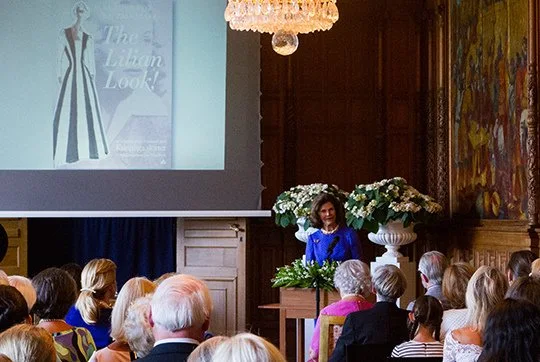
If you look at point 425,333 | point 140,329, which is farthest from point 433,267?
point 140,329

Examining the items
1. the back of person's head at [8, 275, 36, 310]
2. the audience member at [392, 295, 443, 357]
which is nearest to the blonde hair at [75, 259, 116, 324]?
the back of person's head at [8, 275, 36, 310]

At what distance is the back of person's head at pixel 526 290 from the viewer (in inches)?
174

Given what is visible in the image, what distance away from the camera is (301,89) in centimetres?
1280

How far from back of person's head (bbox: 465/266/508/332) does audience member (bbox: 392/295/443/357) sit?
367 millimetres

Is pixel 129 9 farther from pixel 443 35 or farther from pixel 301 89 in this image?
pixel 443 35

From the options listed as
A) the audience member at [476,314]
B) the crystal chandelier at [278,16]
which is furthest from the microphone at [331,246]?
the audience member at [476,314]

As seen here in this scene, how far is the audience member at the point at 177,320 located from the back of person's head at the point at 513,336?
1003mm

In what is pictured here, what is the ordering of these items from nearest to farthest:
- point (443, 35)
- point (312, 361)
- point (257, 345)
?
point (257, 345), point (312, 361), point (443, 35)

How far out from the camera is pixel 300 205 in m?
10.6

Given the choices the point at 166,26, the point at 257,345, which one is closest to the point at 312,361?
the point at 257,345

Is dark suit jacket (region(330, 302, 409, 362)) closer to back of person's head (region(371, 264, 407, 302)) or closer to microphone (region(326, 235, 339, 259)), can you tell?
back of person's head (region(371, 264, 407, 302))

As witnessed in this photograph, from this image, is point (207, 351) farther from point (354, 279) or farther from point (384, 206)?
point (384, 206)

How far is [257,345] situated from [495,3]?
342 inches

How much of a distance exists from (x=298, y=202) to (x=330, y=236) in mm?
1773
